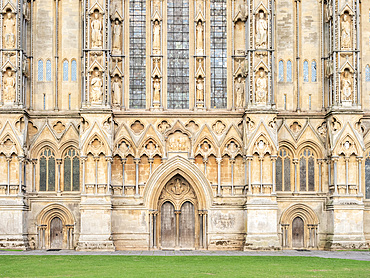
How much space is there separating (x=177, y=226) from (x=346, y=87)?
1227cm

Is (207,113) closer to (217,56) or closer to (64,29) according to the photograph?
(217,56)

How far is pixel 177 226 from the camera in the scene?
38031 millimetres

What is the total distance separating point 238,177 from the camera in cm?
3797

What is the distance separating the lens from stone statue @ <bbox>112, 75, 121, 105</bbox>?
38.3m

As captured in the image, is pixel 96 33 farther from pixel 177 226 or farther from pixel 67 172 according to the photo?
pixel 177 226

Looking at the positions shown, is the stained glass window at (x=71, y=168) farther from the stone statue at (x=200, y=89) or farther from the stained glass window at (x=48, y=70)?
the stone statue at (x=200, y=89)

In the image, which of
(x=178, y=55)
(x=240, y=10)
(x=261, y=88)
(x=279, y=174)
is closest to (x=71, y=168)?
(x=178, y=55)

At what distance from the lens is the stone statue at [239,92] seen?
3862cm

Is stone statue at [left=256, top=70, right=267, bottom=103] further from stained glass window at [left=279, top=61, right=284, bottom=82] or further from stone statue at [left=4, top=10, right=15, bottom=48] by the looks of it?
stone statue at [left=4, top=10, right=15, bottom=48]

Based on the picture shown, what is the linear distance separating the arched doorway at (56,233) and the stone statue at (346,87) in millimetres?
17400

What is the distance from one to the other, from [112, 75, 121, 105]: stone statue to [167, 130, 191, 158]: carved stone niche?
3.64 m

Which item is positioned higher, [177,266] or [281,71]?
[281,71]

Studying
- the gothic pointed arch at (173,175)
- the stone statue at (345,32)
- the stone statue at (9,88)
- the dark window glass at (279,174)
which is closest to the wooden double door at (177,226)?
the gothic pointed arch at (173,175)

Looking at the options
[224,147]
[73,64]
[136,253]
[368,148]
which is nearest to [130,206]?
[136,253]
